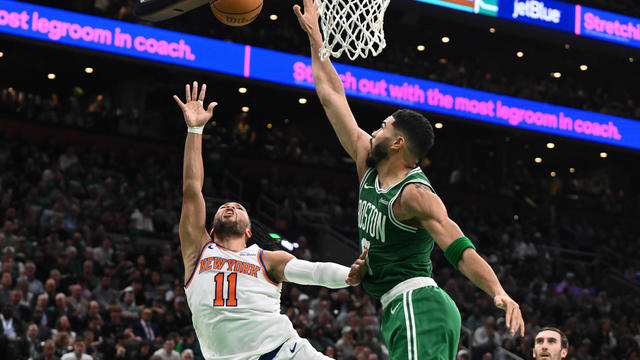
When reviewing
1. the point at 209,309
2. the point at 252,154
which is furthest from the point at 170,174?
the point at 209,309

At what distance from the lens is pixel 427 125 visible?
5016 mm

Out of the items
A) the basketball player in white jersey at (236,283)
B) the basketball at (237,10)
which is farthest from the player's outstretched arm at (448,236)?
the basketball at (237,10)

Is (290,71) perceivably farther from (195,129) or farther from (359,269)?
(359,269)

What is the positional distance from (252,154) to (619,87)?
493 inches

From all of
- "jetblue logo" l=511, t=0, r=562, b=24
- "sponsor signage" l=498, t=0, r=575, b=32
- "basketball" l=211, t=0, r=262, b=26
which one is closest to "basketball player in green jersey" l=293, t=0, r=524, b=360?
"basketball" l=211, t=0, r=262, b=26

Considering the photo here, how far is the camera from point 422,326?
15.3ft

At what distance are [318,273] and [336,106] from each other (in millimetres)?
1002

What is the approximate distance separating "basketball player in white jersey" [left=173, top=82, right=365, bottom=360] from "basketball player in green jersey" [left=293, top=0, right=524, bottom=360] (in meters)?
0.63

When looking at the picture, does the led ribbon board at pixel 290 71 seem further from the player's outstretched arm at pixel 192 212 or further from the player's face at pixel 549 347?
the player's face at pixel 549 347

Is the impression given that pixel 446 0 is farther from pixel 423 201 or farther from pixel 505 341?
pixel 423 201

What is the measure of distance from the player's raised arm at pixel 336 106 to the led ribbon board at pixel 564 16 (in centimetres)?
1460

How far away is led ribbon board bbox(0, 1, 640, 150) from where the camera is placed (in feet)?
Result: 56.1

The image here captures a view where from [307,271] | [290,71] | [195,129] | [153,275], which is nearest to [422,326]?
[307,271]

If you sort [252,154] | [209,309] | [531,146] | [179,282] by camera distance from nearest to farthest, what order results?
[209,309], [179,282], [252,154], [531,146]
